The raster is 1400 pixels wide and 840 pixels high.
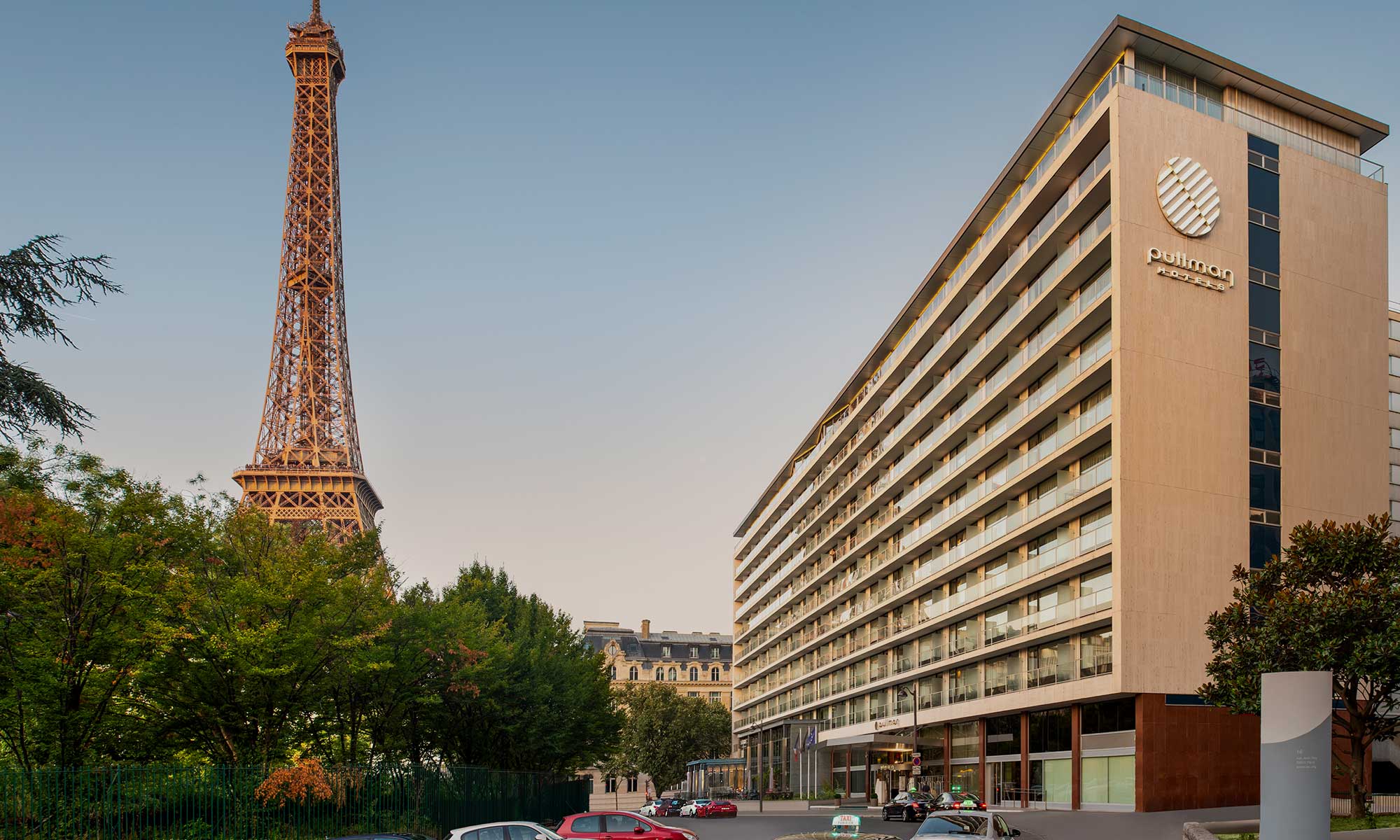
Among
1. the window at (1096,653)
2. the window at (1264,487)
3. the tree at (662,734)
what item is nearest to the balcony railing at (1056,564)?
the window at (1096,653)

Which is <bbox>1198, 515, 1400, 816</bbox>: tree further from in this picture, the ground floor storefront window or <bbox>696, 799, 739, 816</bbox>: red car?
<bbox>696, 799, 739, 816</bbox>: red car

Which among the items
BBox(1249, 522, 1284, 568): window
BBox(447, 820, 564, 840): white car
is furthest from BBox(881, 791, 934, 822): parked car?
BBox(447, 820, 564, 840): white car

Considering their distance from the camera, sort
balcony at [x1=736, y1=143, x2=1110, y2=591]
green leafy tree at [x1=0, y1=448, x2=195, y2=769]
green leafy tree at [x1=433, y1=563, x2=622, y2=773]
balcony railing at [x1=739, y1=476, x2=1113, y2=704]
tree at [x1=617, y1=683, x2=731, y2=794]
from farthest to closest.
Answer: tree at [x1=617, y1=683, x2=731, y2=794] < balcony at [x1=736, y1=143, x2=1110, y2=591] < balcony railing at [x1=739, y1=476, x2=1113, y2=704] < green leafy tree at [x1=433, y1=563, x2=622, y2=773] < green leafy tree at [x1=0, y1=448, x2=195, y2=769]

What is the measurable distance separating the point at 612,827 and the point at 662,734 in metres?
69.4

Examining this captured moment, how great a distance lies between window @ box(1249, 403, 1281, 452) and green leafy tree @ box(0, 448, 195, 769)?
129 ft

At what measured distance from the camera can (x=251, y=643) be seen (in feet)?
91.9

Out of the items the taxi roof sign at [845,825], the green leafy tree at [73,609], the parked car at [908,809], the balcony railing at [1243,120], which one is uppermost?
the balcony railing at [1243,120]

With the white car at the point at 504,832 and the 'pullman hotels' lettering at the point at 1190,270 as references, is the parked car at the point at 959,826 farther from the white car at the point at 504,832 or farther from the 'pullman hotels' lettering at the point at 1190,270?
the 'pullman hotels' lettering at the point at 1190,270

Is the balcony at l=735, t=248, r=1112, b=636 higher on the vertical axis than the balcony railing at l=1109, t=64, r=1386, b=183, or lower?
lower

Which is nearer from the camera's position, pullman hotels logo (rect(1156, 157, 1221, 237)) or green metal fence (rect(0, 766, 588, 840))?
green metal fence (rect(0, 766, 588, 840))

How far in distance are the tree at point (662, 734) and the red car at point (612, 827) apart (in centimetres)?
6494

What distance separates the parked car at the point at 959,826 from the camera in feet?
66.0

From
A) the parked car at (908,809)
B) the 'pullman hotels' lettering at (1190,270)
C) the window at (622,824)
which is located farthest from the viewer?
the parked car at (908,809)

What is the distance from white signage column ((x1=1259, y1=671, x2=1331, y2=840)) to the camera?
20.1 m
